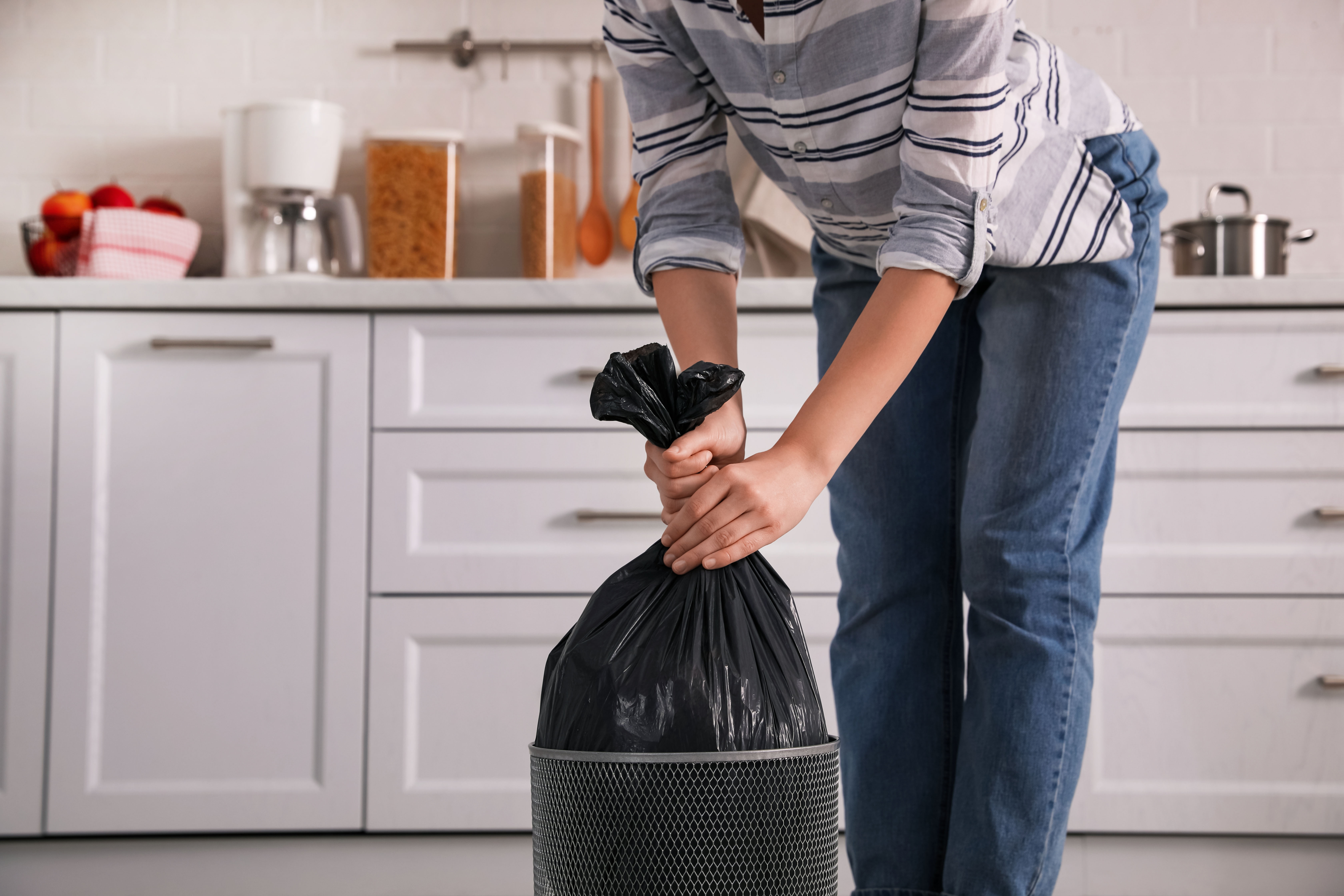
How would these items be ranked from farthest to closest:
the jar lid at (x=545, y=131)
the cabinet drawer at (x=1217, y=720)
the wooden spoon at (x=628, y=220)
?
1. the wooden spoon at (x=628, y=220)
2. the jar lid at (x=545, y=131)
3. the cabinet drawer at (x=1217, y=720)

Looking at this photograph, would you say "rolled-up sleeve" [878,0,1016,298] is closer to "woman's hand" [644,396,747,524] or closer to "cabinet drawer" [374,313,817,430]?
"woman's hand" [644,396,747,524]

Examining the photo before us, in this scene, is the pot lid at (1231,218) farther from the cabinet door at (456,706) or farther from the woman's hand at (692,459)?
the woman's hand at (692,459)

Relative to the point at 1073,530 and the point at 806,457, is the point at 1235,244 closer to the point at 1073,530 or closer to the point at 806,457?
the point at 1073,530

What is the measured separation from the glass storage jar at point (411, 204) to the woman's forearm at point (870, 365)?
124cm

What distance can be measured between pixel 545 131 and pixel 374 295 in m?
0.53

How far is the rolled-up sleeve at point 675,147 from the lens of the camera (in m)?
0.78

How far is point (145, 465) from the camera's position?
1.44 metres

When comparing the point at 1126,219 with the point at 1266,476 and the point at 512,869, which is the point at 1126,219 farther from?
the point at 512,869

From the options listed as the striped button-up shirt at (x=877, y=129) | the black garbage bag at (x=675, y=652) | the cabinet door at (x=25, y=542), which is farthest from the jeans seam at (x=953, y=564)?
the cabinet door at (x=25, y=542)

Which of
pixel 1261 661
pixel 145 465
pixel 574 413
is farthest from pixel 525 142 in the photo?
pixel 1261 661

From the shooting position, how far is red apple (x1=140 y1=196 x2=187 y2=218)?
1751 millimetres

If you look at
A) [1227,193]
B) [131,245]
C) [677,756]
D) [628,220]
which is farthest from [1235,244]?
[131,245]

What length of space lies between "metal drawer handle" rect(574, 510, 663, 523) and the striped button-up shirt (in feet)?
2.02

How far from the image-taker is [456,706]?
4.61 ft
